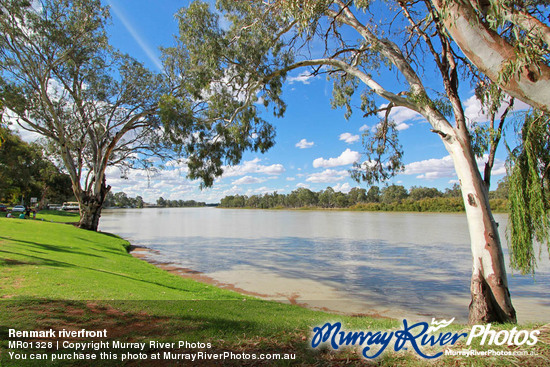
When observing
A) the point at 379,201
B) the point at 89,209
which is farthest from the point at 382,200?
the point at 89,209

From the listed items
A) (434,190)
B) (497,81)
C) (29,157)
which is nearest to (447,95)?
(497,81)

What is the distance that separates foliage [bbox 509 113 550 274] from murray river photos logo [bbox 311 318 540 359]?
6.04 ft

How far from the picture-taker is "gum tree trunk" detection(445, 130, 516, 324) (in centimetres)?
428

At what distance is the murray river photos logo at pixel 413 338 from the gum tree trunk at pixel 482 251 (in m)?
1.37

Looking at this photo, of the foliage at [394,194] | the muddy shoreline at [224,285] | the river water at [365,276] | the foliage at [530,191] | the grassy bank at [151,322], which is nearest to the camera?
the grassy bank at [151,322]

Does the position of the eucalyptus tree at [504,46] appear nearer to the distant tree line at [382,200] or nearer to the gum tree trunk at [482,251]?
the gum tree trunk at [482,251]

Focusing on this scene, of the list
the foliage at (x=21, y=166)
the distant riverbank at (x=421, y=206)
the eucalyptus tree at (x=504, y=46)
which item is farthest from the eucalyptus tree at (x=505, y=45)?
the distant riverbank at (x=421, y=206)

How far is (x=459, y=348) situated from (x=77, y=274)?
649 cm

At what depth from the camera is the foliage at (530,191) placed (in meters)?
4.07

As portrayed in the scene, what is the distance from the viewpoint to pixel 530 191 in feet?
13.6

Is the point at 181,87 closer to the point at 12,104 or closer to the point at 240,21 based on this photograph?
the point at 12,104

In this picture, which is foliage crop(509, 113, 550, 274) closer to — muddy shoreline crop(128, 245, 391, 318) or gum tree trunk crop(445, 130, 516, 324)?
gum tree trunk crop(445, 130, 516, 324)

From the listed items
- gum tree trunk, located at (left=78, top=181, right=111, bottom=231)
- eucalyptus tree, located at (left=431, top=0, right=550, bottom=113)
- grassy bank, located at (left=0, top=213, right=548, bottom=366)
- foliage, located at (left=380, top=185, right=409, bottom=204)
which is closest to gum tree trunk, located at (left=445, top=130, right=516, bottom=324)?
grassy bank, located at (left=0, top=213, right=548, bottom=366)

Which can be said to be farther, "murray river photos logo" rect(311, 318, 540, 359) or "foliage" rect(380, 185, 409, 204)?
"foliage" rect(380, 185, 409, 204)
